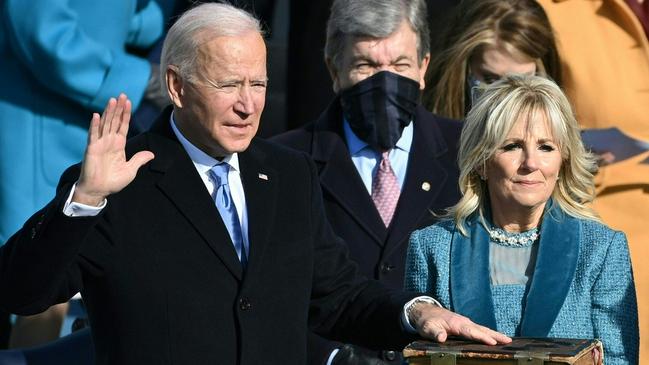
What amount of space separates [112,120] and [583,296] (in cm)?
147

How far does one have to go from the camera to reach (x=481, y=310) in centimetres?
437

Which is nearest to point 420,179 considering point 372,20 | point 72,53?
point 372,20

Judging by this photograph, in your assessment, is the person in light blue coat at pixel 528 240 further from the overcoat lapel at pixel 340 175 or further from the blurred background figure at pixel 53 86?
the blurred background figure at pixel 53 86

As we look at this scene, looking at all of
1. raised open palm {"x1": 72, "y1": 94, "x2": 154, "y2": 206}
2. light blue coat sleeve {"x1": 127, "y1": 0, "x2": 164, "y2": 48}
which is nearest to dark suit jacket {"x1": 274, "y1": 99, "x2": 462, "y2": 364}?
light blue coat sleeve {"x1": 127, "y1": 0, "x2": 164, "y2": 48}

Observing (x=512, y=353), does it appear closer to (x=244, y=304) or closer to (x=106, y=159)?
(x=244, y=304)

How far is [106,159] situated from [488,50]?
7.87ft

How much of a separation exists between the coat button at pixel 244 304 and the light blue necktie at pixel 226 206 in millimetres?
106

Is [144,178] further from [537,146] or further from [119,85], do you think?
[119,85]

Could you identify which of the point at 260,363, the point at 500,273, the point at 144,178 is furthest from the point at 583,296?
the point at 144,178

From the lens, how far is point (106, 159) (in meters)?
3.81

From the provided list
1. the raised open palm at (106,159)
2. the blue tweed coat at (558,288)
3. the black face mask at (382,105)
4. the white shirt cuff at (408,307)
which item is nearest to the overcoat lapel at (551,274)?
the blue tweed coat at (558,288)

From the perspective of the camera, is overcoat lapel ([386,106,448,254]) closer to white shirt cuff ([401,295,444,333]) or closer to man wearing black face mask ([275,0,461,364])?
man wearing black face mask ([275,0,461,364])

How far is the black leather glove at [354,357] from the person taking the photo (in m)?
4.86

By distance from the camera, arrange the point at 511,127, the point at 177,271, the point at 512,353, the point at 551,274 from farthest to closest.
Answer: the point at 511,127
the point at 551,274
the point at 177,271
the point at 512,353
